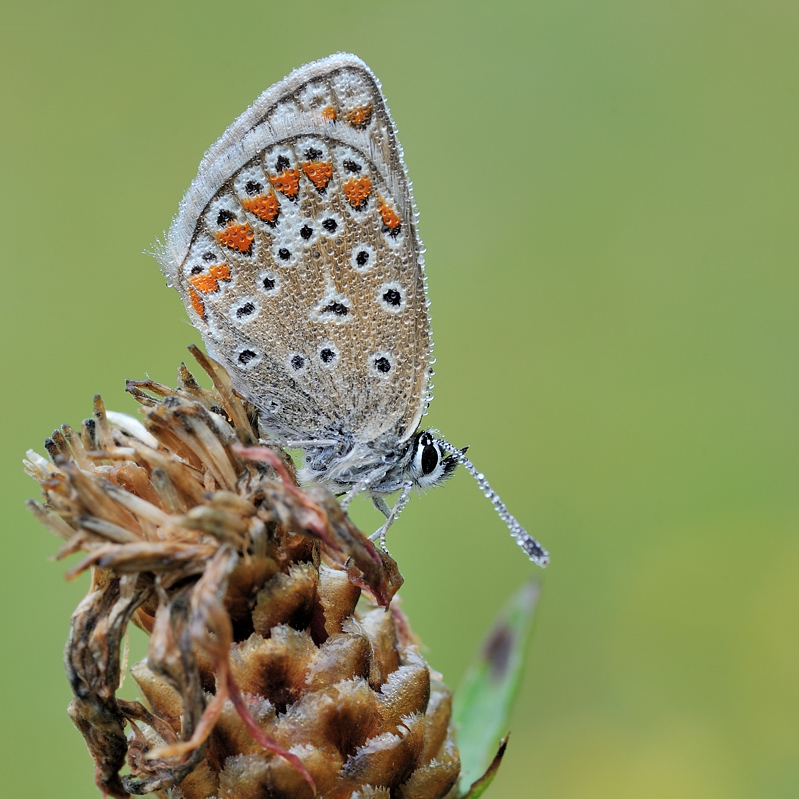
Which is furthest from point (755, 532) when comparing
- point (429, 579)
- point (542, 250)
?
point (542, 250)

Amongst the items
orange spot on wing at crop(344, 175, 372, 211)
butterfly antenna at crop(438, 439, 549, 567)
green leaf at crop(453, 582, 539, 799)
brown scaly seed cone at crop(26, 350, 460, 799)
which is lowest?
green leaf at crop(453, 582, 539, 799)

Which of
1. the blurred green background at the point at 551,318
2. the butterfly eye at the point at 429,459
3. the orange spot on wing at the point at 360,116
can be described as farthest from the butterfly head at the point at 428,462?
the blurred green background at the point at 551,318

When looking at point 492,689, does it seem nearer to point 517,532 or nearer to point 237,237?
point 517,532

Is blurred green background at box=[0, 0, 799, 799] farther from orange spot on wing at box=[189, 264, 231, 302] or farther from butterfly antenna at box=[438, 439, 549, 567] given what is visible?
orange spot on wing at box=[189, 264, 231, 302]

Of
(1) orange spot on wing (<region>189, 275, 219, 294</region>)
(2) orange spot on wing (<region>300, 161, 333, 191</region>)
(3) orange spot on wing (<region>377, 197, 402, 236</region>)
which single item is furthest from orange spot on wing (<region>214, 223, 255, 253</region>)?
(3) orange spot on wing (<region>377, 197, 402, 236</region>)

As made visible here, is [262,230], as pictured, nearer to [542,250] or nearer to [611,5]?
[542,250]

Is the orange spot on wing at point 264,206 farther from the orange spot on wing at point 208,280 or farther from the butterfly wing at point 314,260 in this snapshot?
the orange spot on wing at point 208,280

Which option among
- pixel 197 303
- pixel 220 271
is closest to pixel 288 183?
pixel 220 271
